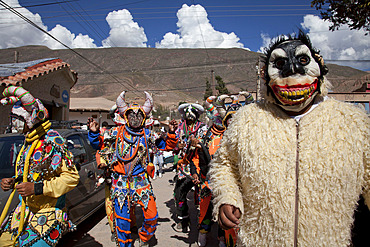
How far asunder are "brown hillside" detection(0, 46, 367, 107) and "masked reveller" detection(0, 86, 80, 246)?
61965mm

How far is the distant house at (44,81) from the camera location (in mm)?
9062

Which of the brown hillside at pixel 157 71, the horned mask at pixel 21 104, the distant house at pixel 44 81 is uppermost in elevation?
the brown hillside at pixel 157 71

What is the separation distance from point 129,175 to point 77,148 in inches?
64.4

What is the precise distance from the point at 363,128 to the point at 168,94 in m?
83.7

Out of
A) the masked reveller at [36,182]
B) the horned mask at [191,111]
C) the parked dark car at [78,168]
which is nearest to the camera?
the masked reveller at [36,182]

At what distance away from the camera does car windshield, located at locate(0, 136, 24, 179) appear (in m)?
3.20

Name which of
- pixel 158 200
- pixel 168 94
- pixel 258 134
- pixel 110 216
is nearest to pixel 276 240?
pixel 258 134

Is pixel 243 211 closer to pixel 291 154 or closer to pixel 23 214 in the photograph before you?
pixel 291 154

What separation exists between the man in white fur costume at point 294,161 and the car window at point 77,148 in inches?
128

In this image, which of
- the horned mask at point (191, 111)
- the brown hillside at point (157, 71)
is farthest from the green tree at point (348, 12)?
the brown hillside at point (157, 71)

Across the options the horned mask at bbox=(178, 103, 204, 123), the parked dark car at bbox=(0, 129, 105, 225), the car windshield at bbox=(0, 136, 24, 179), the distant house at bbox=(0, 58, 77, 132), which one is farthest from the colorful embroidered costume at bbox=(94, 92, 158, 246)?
the distant house at bbox=(0, 58, 77, 132)

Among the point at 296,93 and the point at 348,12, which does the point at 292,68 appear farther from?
the point at 348,12

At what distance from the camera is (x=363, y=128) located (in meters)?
1.40

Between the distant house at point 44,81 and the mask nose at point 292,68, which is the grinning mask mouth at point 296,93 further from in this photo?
the distant house at point 44,81
